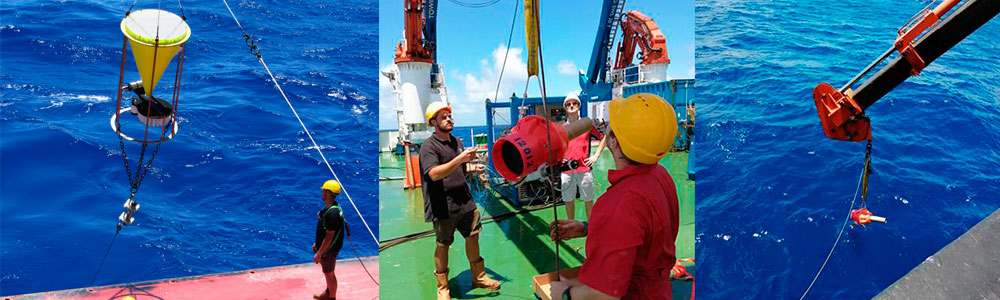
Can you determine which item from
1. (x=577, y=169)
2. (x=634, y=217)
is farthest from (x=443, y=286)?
(x=634, y=217)

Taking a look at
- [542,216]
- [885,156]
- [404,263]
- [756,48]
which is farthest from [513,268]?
[885,156]

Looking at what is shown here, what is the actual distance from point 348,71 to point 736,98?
238 inches

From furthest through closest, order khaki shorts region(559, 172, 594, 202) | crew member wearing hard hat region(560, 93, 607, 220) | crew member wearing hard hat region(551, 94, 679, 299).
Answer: khaki shorts region(559, 172, 594, 202), crew member wearing hard hat region(560, 93, 607, 220), crew member wearing hard hat region(551, 94, 679, 299)

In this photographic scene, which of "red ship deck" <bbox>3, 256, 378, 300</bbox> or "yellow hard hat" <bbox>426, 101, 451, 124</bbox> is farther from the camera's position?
"red ship deck" <bbox>3, 256, 378, 300</bbox>

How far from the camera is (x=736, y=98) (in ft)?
22.0

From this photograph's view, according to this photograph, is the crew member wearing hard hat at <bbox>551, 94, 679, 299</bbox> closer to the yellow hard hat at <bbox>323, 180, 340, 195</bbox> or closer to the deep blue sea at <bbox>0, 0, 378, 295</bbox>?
the yellow hard hat at <bbox>323, 180, 340, 195</bbox>

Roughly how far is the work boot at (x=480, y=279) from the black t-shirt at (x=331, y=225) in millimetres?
886

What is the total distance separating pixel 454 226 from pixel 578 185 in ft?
4.18

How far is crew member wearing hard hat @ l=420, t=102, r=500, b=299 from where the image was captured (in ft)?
7.23

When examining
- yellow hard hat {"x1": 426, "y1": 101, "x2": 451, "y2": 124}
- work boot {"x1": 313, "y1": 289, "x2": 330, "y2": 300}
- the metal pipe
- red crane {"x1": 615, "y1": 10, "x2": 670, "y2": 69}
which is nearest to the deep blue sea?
work boot {"x1": 313, "y1": 289, "x2": 330, "y2": 300}

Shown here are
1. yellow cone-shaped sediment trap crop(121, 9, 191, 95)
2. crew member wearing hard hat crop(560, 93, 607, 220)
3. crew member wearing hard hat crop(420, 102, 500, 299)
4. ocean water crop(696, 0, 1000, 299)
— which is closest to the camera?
yellow cone-shaped sediment trap crop(121, 9, 191, 95)

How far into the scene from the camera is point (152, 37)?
1641mm

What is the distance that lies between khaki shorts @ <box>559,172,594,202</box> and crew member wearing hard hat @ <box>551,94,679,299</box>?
235 centimetres

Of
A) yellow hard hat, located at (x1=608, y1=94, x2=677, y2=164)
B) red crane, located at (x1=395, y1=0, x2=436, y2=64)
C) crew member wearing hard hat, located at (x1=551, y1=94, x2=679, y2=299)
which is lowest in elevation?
crew member wearing hard hat, located at (x1=551, y1=94, x2=679, y2=299)
